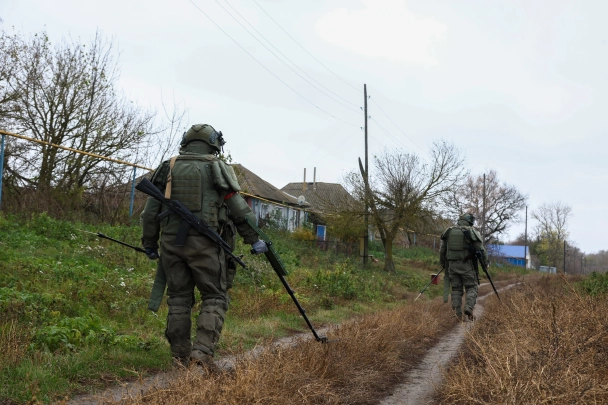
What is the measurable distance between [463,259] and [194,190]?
7427 millimetres

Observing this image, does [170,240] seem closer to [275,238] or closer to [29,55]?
[29,55]

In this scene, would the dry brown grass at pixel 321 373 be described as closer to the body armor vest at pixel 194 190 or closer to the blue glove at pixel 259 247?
the blue glove at pixel 259 247

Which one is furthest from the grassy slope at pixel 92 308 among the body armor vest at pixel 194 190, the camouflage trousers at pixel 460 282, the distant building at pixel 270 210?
the distant building at pixel 270 210

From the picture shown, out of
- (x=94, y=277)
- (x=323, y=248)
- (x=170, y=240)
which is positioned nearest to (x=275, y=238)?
(x=323, y=248)

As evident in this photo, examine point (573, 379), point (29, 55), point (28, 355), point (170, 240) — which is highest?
point (29, 55)

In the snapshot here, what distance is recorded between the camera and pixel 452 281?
11.3 m

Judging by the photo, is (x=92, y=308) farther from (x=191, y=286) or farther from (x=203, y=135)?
(x=203, y=135)

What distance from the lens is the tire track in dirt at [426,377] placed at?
480 cm

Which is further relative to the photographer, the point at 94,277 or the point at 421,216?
the point at 421,216

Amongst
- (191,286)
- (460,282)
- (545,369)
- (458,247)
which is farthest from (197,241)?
(460,282)

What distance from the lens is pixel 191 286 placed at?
5035 millimetres

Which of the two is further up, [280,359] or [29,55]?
[29,55]

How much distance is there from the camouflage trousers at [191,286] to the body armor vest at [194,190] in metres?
0.15

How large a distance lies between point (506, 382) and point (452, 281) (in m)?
7.87
